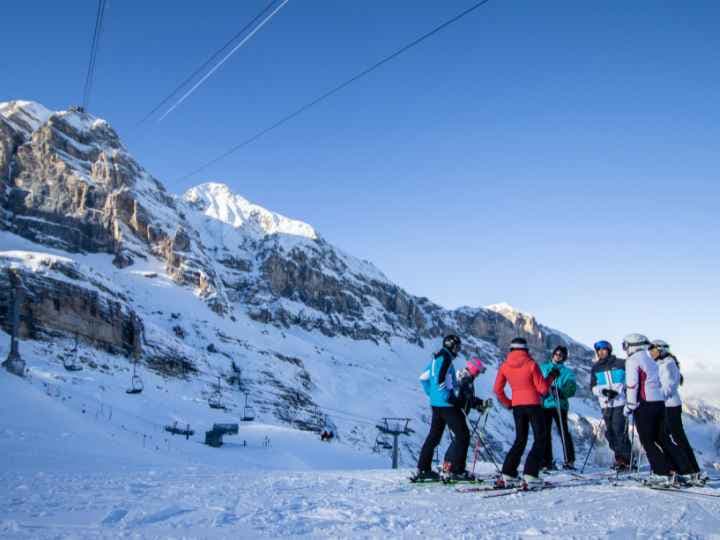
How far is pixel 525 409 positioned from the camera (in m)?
7.61

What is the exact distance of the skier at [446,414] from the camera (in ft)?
25.9

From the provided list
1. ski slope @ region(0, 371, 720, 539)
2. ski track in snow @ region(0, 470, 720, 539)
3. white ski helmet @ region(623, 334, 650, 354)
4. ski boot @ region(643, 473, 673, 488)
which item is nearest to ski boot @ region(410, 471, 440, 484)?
ski slope @ region(0, 371, 720, 539)

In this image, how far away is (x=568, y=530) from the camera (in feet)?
15.6

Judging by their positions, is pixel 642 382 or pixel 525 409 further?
pixel 642 382

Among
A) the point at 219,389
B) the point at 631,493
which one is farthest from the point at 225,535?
the point at 219,389

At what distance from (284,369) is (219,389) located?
30.8 meters

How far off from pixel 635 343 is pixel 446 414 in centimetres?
301

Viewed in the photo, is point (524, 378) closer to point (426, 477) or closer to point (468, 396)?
point (468, 396)

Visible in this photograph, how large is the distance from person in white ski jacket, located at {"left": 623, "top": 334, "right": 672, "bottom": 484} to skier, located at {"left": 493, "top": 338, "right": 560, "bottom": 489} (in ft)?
4.52

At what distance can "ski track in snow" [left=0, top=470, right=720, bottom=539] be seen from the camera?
4434 mm

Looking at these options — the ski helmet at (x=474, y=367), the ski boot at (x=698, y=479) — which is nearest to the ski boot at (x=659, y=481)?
the ski boot at (x=698, y=479)

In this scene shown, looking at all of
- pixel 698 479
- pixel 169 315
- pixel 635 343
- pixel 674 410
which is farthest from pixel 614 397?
pixel 169 315

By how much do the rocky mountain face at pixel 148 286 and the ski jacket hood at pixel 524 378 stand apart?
2240 inches

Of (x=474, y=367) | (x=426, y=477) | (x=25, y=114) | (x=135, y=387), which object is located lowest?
(x=135, y=387)
